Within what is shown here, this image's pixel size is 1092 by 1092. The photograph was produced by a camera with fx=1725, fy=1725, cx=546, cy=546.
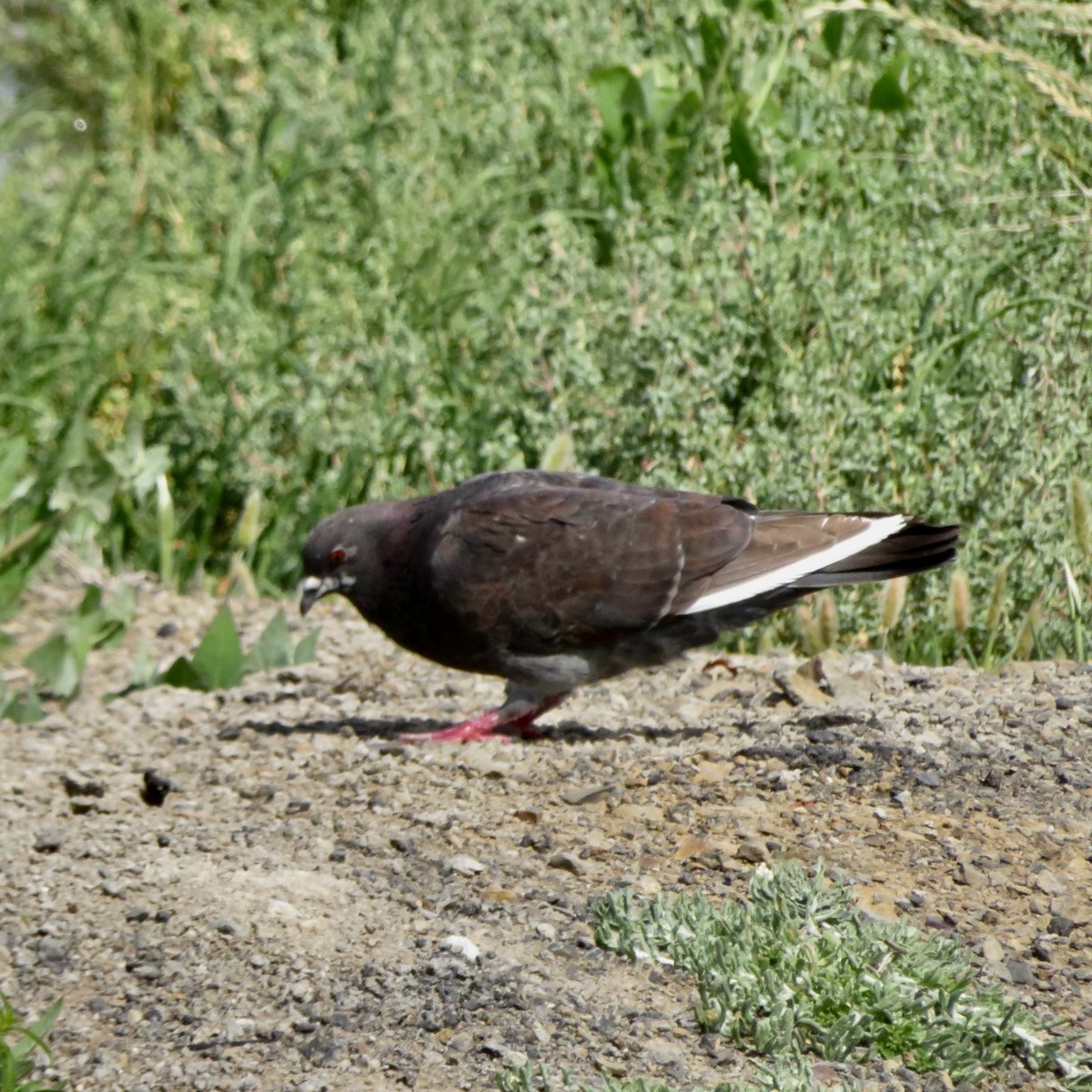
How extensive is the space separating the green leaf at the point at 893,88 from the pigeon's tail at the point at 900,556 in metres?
2.52

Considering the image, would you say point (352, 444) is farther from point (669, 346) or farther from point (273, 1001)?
point (273, 1001)

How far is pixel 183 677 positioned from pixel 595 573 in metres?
1.32

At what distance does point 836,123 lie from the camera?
6199 mm

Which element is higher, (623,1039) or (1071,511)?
(1071,511)

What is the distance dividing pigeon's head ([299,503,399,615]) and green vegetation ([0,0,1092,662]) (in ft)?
2.40

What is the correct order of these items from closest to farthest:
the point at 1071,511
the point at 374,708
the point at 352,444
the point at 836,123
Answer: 1. the point at 1071,511
2. the point at 374,708
3. the point at 352,444
4. the point at 836,123

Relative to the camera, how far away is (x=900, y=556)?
445 cm

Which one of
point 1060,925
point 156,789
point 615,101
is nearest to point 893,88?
point 615,101

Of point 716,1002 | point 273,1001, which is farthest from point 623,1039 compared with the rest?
point 273,1001

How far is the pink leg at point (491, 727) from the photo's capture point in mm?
4480

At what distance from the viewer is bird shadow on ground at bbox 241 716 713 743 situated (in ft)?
14.7

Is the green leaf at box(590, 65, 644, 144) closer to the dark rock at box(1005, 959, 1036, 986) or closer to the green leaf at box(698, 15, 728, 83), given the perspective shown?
the green leaf at box(698, 15, 728, 83)

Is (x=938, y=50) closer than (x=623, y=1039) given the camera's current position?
No

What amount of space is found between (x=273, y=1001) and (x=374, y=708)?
6.68ft
